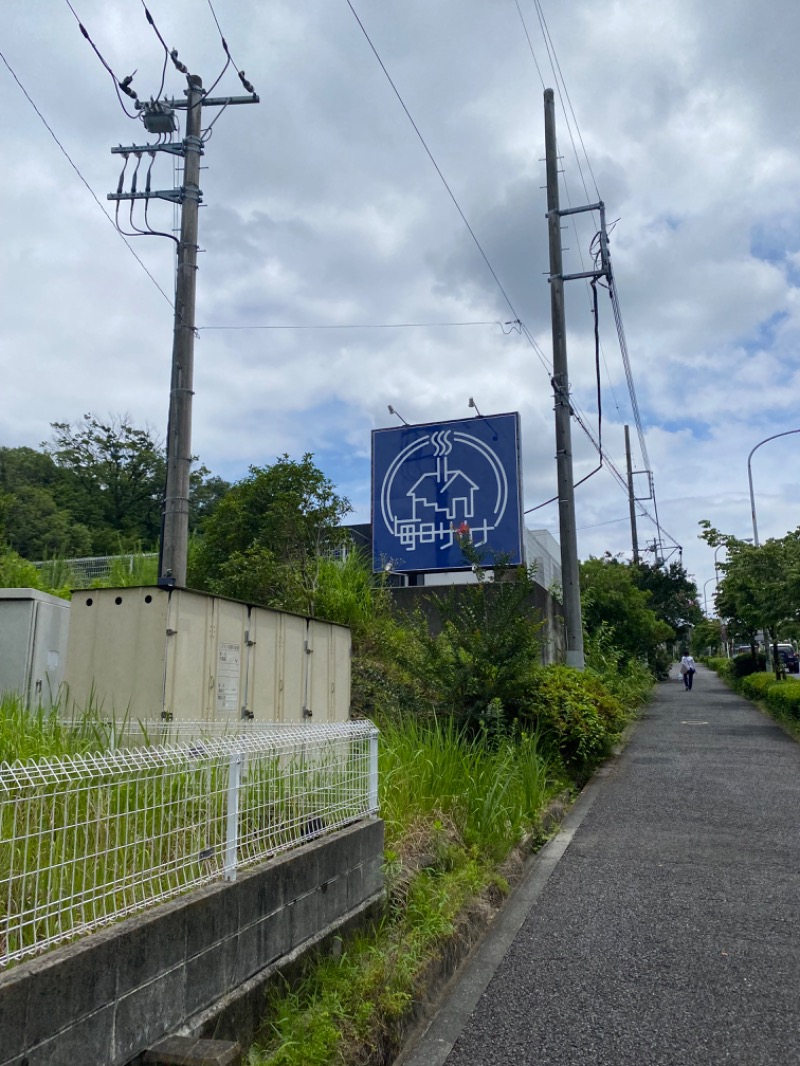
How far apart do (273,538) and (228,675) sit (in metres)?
7.50

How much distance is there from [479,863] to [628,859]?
4.92 ft

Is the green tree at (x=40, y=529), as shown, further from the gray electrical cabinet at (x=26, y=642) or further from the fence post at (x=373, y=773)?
the fence post at (x=373, y=773)

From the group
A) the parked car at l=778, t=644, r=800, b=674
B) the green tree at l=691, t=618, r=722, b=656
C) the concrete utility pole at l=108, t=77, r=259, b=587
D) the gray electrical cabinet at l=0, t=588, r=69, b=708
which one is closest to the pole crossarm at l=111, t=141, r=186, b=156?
the concrete utility pole at l=108, t=77, r=259, b=587

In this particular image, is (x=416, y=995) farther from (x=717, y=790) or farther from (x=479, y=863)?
(x=717, y=790)

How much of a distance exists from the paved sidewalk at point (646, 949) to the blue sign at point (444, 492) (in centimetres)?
672

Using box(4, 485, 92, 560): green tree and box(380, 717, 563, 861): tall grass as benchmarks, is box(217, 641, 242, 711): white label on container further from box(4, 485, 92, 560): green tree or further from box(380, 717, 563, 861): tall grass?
box(4, 485, 92, 560): green tree

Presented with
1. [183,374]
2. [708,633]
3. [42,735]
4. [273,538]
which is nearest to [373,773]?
[42,735]

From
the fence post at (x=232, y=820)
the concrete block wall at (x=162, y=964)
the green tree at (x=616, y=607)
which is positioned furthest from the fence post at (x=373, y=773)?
the green tree at (x=616, y=607)

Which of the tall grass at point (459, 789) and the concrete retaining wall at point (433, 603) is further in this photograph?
the concrete retaining wall at point (433, 603)

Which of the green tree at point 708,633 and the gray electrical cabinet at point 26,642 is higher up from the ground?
the green tree at point 708,633

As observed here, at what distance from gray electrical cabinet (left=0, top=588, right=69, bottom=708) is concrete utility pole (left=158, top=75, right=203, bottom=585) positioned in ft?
4.21

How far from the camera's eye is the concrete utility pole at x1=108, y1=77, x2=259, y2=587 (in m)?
8.76

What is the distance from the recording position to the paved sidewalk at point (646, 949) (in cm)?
371

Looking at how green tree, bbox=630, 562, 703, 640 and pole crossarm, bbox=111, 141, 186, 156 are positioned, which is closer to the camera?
pole crossarm, bbox=111, 141, 186, 156
